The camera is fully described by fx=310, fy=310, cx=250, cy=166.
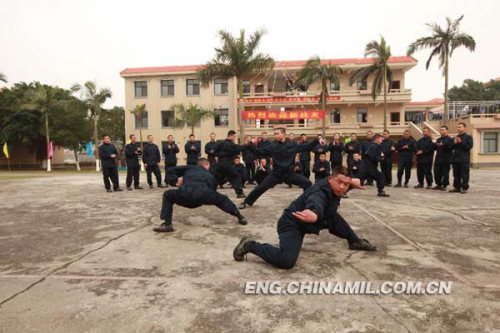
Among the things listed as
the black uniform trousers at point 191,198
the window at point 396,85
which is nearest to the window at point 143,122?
the window at point 396,85

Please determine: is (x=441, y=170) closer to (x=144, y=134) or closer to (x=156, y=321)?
(x=156, y=321)

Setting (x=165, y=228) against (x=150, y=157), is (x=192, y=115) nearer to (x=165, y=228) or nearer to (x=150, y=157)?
(x=150, y=157)

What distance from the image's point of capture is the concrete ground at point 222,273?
226 cm

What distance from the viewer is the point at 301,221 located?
11.0 feet

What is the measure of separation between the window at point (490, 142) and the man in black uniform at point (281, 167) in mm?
26982

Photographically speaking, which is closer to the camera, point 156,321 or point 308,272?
point 156,321

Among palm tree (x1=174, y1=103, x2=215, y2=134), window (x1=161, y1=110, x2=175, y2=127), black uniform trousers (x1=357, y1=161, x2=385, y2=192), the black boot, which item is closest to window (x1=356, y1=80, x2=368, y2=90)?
palm tree (x1=174, y1=103, x2=215, y2=134)

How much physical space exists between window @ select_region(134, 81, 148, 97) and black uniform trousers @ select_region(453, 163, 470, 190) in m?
29.3

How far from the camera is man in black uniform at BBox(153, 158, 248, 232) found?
4.70 metres

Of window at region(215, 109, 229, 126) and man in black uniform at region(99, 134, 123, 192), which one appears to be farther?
window at region(215, 109, 229, 126)

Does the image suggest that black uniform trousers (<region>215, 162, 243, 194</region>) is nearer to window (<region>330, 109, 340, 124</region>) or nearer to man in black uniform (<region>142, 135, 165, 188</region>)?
man in black uniform (<region>142, 135, 165, 188</region>)

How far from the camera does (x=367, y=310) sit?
7.86ft

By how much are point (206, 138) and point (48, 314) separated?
29.1m

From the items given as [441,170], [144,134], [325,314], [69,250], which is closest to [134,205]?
[69,250]
